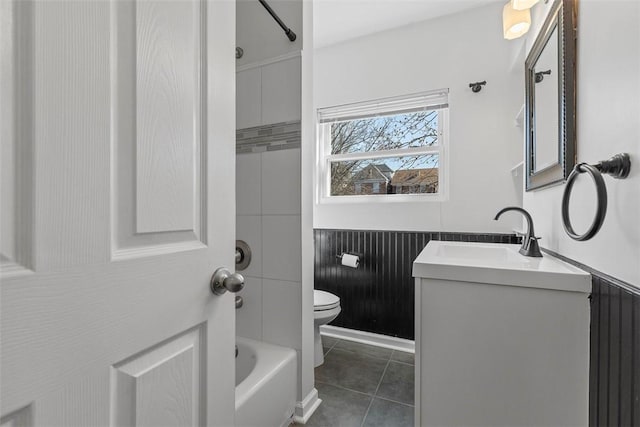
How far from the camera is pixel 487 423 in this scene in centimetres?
98

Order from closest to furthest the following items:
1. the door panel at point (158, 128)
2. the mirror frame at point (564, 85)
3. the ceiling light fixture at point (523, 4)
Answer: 1. the door panel at point (158, 128)
2. the mirror frame at point (564, 85)
3. the ceiling light fixture at point (523, 4)

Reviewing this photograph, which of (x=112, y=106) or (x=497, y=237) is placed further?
(x=497, y=237)

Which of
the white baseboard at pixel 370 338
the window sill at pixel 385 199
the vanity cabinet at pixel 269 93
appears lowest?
the white baseboard at pixel 370 338

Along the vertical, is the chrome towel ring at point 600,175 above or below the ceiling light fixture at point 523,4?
below

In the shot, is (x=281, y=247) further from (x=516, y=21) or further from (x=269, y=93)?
(x=516, y=21)

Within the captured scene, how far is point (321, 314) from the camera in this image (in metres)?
1.78

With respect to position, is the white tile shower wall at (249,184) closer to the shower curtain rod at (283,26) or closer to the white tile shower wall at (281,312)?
the white tile shower wall at (281,312)

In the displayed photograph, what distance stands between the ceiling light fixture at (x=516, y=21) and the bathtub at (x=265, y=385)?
1894 millimetres

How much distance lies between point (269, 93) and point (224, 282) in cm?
111

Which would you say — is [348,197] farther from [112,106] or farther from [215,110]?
[112,106]

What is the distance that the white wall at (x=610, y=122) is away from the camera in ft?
2.25

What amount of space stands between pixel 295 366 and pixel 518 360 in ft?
2.98

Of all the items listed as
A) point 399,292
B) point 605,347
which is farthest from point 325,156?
point 605,347

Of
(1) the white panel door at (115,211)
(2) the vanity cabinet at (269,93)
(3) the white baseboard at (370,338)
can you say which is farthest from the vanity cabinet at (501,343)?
(3) the white baseboard at (370,338)
